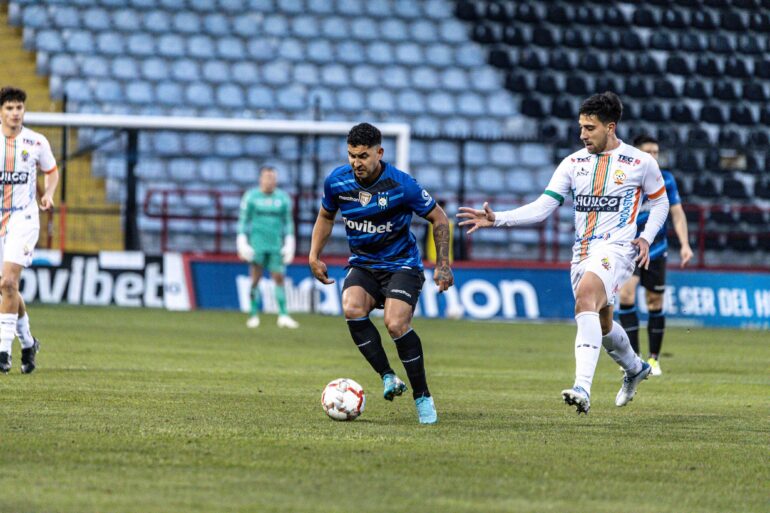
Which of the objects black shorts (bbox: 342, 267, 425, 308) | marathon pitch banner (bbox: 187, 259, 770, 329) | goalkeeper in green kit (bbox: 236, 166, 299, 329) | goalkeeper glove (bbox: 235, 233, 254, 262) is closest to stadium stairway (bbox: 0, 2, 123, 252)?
marathon pitch banner (bbox: 187, 259, 770, 329)

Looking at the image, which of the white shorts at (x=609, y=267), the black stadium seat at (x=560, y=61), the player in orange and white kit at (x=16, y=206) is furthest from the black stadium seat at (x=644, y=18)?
the white shorts at (x=609, y=267)

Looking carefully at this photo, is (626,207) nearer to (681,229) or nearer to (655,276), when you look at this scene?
(681,229)

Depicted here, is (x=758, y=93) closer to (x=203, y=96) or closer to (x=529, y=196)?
(x=529, y=196)

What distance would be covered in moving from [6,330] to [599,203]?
4.77m

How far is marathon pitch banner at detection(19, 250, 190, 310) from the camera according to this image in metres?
21.9

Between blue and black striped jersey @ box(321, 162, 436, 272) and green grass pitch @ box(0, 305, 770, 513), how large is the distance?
1.02 meters

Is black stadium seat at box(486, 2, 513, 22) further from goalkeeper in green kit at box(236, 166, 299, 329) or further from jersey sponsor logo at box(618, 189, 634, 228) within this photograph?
jersey sponsor logo at box(618, 189, 634, 228)

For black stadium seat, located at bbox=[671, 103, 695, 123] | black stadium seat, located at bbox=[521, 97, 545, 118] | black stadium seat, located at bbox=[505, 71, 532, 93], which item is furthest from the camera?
black stadium seat, located at bbox=[505, 71, 532, 93]

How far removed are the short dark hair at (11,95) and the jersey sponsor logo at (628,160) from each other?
4775 mm

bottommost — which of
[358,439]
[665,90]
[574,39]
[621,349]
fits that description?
[358,439]

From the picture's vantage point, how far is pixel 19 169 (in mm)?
11164

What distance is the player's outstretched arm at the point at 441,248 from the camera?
841 centimetres

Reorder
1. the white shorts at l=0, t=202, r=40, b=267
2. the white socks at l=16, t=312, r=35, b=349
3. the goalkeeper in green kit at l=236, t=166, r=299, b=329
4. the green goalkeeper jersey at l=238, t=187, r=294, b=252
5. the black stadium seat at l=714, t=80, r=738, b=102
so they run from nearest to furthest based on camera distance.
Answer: the white shorts at l=0, t=202, r=40, b=267
the white socks at l=16, t=312, r=35, b=349
the goalkeeper in green kit at l=236, t=166, r=299, b=329
the green goalkeeper jersey at l=238, t=187, r=294, b=252
the black stadium seat at l=714, t=80, r=738, b=102

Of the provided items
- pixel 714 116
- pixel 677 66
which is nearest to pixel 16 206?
pixel 714 116
